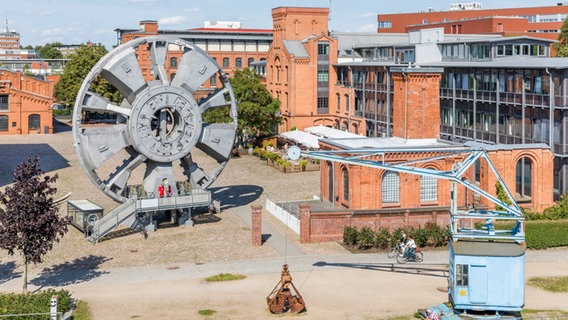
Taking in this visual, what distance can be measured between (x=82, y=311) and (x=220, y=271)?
837cm

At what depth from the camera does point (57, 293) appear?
31.2m

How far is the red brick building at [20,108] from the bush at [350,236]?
65.7 metres

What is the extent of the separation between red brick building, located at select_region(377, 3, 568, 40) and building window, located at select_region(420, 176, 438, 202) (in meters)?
64.3

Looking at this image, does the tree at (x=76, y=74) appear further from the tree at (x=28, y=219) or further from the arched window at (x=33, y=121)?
the tree at (x=28, y=219)

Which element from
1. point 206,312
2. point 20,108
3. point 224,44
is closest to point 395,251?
point 206,312

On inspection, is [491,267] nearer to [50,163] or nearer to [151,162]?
[151,162]

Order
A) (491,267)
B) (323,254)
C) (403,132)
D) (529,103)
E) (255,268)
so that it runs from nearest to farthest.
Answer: (491,267)
(255,268)
(323,254)
(403,132)
(529,103)

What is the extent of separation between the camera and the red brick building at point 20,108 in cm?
9612

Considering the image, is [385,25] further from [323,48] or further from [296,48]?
[296,48]

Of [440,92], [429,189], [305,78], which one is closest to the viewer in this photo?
[429,189]

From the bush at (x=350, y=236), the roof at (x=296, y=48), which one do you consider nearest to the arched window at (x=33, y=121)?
the roof at (x=296, y=48)

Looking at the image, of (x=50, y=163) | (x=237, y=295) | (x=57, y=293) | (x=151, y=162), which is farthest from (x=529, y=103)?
(x=50, y=163)

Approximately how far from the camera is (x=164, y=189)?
1866 inches

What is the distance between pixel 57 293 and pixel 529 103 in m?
37.8
